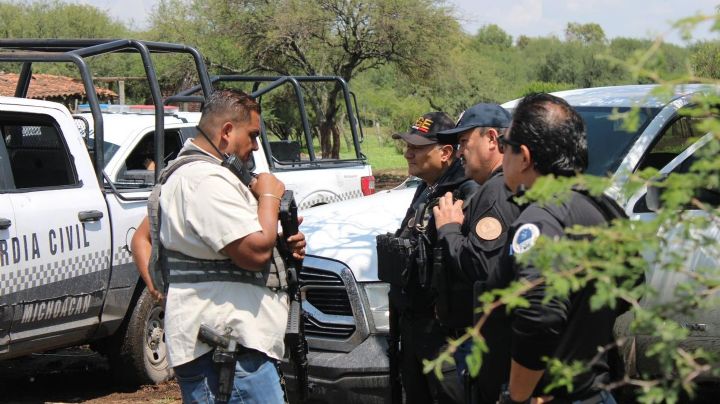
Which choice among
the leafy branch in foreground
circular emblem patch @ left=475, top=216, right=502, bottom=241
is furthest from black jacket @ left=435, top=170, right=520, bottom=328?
the leafy branch in foreground

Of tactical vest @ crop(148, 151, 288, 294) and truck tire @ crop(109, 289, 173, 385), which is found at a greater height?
tactical vest @ crop(148, 151, 288, 294)

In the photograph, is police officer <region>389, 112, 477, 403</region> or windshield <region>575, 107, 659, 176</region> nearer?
police officer <region>389, 112, 477, 403</region>

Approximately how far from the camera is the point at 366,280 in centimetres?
478

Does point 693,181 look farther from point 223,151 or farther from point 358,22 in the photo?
point 358,22

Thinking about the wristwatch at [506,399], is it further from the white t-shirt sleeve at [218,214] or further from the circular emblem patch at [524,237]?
the white t-shirt sleeve at [218,214]

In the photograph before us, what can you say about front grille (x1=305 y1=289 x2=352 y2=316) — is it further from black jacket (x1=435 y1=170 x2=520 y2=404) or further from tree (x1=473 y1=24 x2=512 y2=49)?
tree (x1=473 y1=24 x2=512 y2=49)

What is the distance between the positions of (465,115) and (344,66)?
22156mm

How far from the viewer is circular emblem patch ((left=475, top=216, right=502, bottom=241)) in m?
3.20

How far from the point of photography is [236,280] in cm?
316

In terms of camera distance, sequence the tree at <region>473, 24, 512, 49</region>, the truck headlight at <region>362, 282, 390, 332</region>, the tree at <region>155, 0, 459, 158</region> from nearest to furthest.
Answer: the truck headlight at <region>362, 282, 390, 332</region>, the tree at <region>155, 0, 459, 158</region>, the tree at <region>473, 24, 512, 49</region>

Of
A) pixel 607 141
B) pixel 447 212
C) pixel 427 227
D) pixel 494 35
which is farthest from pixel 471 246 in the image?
pixel 494 35

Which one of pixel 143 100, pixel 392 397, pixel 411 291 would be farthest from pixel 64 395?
pixel 143 100

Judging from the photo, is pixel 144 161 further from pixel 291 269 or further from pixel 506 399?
pixel 506 399

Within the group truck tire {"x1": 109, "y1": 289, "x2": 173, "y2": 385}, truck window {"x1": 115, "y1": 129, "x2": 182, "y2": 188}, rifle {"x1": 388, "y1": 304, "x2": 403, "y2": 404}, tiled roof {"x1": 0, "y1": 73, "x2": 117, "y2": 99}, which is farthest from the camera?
tiled roof {"x1": 0, "y1": 73, "x2": 117, "y2": 99}
